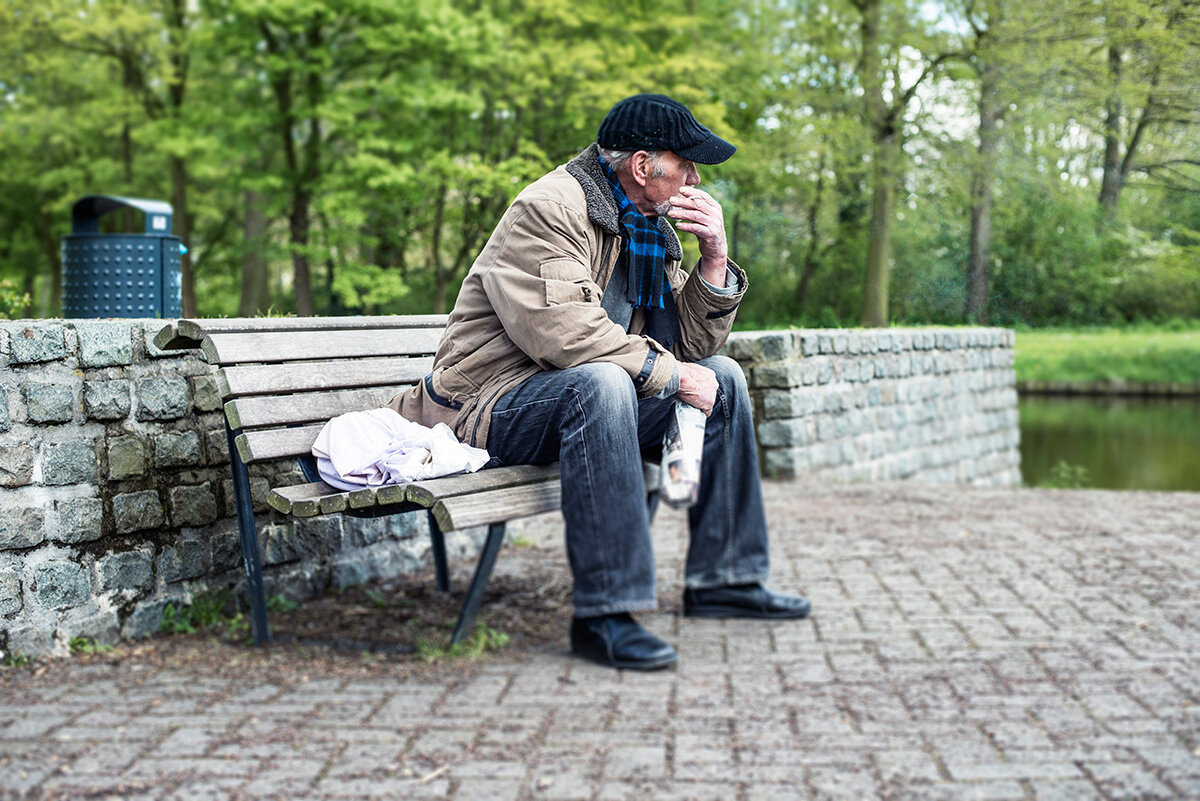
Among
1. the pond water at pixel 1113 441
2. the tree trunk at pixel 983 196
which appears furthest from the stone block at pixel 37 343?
the tree trunk at pixel 983 196

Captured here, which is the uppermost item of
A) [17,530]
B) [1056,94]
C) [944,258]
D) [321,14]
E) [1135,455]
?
[321,14]

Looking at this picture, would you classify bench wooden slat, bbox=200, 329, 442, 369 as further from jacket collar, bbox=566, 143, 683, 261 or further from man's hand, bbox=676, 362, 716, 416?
man's hand, bbox=676, 362, 716, 416

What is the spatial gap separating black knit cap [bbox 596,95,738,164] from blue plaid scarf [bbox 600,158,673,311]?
0.11 metres

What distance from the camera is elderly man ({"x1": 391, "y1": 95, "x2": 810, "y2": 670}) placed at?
3.12 metres

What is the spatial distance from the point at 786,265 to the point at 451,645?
21863 mm

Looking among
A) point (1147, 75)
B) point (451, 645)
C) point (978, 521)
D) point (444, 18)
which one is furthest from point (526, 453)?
point (444, 18)

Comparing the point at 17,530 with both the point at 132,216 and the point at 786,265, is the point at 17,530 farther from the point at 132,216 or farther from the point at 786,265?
the point at 786,265

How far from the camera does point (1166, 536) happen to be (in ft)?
17.0

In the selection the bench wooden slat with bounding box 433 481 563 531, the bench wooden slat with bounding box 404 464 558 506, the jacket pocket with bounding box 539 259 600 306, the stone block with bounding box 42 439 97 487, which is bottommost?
the bench wooden slat with bounding box 433 481 563 531

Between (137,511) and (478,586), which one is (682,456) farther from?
(137,511)

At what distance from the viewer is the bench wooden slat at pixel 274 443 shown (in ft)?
10.4

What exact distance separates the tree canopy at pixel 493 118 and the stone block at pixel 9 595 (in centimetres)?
1217

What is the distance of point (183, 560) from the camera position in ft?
12.0

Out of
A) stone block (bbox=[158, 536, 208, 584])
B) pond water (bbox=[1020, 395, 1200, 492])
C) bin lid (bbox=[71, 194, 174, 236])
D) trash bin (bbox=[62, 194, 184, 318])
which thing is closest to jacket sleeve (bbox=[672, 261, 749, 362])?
stone block (bbox=[158, 536, 208, 584])
